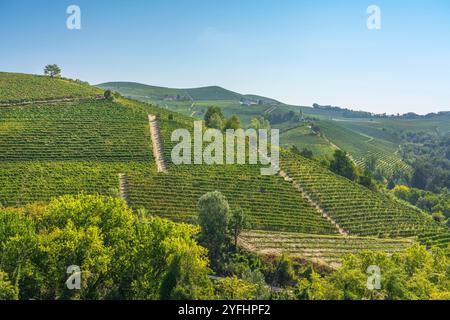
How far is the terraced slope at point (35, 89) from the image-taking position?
105213 millimetres

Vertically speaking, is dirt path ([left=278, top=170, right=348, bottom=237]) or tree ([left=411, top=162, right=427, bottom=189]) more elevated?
dirt path ([left=278, top=170, right=348, bottom=237])

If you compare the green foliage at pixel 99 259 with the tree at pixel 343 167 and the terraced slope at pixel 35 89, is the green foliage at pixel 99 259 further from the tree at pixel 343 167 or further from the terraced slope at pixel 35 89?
the terraced slope at pixel 35 89

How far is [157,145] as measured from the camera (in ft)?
274

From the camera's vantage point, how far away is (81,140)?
81062 millimetres

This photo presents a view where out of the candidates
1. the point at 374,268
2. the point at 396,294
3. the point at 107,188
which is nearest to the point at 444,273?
the point at 374,268

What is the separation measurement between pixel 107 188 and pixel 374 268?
4181 cm

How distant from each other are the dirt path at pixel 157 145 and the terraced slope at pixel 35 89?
2798 centimetres

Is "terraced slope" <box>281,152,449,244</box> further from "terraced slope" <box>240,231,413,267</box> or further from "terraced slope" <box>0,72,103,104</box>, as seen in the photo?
"terraced slope" <box>0,72,103,104</box>

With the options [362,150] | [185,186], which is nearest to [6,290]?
[185,186]

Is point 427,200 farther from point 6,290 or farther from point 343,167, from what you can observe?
point 6,290

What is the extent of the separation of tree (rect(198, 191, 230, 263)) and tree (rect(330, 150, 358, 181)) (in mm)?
49431

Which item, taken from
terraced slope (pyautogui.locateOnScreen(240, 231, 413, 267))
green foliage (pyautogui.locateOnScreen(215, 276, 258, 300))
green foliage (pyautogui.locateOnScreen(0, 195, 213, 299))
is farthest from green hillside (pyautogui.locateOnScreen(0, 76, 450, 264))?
green foliage (pyautogui.locateOnScreen(0, 195, 213, 299))

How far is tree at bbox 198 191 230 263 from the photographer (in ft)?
164

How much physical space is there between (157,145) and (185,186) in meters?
19.2
